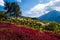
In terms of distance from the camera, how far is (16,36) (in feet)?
50.5

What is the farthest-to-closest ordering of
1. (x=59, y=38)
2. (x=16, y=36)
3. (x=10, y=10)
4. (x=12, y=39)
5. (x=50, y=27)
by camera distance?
(x=10, y=10)
(x=50, y=27)
(x=59, y=38)
(x=16, y=36)
(x=12, y=39)

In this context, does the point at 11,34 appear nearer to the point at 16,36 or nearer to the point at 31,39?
the point at 16,36

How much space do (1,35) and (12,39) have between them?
3.82 feet

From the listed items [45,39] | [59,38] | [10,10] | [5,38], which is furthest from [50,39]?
[10,10]

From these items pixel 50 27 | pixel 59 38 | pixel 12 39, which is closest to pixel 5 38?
pixel 12 39

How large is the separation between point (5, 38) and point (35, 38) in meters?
2.44

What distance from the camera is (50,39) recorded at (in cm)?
1602

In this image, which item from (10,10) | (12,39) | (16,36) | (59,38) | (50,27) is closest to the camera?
(12,39)

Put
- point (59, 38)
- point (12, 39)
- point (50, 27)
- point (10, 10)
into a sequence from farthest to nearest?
point (10, 10)
point (50, 27)
point (59, 38)
point (12, 39)

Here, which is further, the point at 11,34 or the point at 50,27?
the point at 50,27

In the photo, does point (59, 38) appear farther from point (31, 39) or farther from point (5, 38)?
point (5, 38)

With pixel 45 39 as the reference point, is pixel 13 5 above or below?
above

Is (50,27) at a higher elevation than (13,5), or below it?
below

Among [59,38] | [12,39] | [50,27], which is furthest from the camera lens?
[50,27]
